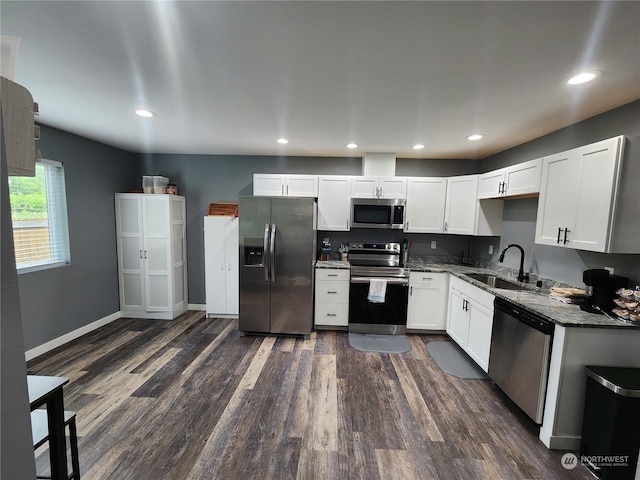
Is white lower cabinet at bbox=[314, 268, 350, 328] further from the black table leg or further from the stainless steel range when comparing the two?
the black table leg

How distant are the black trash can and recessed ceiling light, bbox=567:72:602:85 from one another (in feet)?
6.18

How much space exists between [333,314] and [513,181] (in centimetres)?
262

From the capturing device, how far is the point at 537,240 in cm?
242

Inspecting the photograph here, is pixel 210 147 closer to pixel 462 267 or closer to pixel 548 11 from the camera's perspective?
pixel 548 11

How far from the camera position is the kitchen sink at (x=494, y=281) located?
9.36ft

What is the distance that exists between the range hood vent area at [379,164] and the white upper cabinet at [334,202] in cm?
33

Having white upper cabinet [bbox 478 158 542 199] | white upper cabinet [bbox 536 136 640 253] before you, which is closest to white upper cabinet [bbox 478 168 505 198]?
white upper cabinet [bbox 478 158 542 199]

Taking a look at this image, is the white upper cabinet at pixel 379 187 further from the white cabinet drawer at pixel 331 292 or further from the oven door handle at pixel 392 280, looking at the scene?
the white cabinet drawer at pixel 331 292

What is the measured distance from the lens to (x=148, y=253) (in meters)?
3.87

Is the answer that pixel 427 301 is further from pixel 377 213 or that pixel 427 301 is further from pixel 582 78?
pixel 582 78

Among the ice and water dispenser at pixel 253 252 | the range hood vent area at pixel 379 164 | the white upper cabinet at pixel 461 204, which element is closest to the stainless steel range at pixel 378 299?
the white upper cabinet at pixel 461 204

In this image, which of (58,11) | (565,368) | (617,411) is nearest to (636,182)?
(565,368)

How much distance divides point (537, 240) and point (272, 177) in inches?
124

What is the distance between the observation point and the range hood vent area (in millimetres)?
3770
